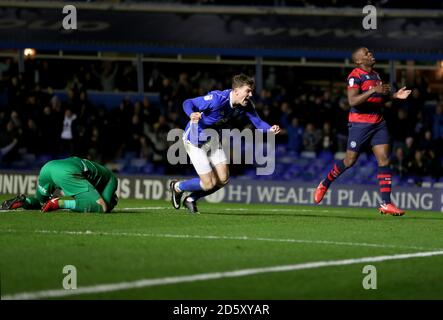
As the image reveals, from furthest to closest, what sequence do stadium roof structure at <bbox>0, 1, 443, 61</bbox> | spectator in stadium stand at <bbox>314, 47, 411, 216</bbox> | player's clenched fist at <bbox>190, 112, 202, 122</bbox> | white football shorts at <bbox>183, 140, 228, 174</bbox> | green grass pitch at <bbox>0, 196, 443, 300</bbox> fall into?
stadium roof structure at <bbox>0, 1, 443, 61</bbox> < spectator in stadium stand at <bbox>314, 47, 411, 216</bbox> < white football shorts at <bbox>183, 140, 228, 174</bbox> < player's clenched fist at <bbox>190, 112, 202, 122</bbox> < green grass pitch at <bbox>0, 196, 443, 300</bbox>

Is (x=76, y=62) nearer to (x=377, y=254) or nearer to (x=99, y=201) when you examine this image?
(x=99, y=201)

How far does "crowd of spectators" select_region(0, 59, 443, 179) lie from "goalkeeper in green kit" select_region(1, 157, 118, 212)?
9.77m

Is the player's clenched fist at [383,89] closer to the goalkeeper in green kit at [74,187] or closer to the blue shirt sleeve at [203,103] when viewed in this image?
the blue shirt sleeve at [203,103]

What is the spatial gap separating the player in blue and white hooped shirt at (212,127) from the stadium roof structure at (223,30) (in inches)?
472

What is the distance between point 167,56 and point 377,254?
20326mm

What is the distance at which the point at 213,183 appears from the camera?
15.4m

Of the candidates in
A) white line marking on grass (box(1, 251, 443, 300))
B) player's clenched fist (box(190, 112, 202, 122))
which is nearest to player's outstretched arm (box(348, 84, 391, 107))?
player's clenched fist (box(190, 112, 202, 122))

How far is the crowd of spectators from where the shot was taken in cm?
2480

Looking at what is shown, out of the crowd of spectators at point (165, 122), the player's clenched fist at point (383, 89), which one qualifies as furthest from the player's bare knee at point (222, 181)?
the crowd of spectators at point (165, 122)

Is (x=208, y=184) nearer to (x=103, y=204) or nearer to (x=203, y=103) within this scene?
(x=203, y=103)

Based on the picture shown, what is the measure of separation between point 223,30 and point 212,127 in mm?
12521

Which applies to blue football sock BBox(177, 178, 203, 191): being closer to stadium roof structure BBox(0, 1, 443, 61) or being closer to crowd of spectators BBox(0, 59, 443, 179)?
crowd of spectators BBox(0, 59, 443, 179)

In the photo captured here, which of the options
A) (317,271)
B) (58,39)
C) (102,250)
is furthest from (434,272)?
(58,39)

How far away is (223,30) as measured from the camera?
1093 inches
